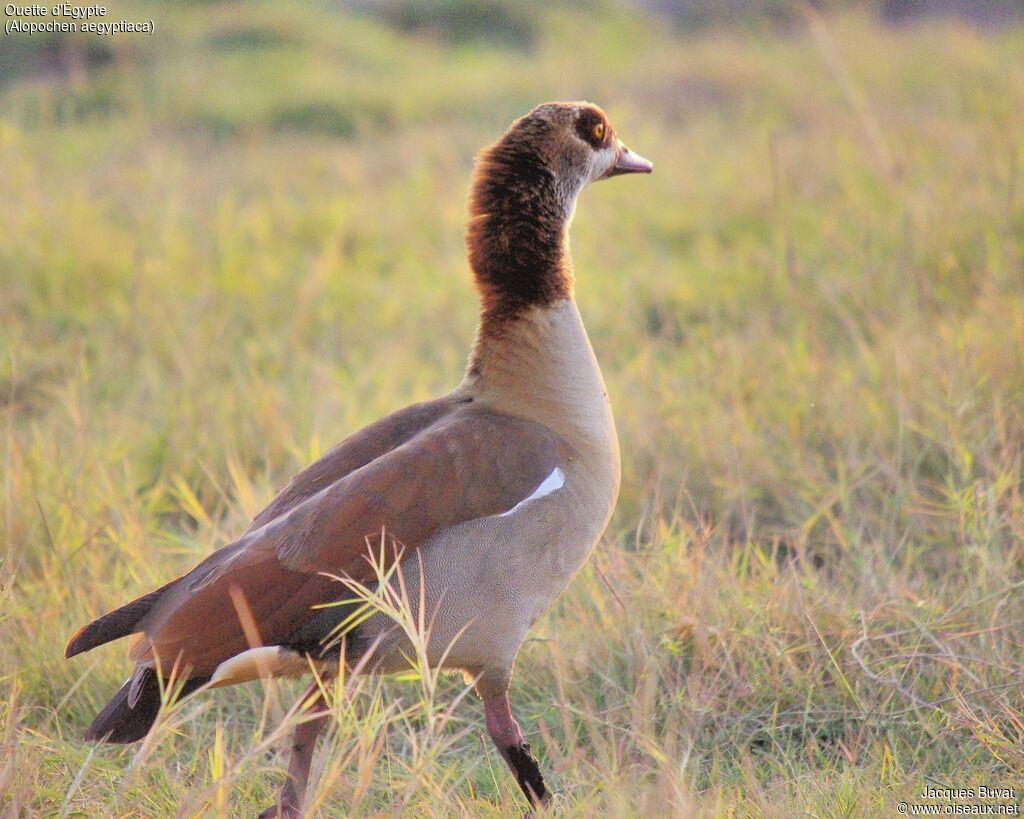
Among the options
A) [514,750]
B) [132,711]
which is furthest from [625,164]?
[132,711]

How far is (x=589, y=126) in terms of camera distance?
331 cm

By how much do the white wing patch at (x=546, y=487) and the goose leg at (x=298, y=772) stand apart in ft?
1.94

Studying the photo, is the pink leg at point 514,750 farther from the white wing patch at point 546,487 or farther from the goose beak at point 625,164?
the goose beak at point 625,164

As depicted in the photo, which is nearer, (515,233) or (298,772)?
(298,772)

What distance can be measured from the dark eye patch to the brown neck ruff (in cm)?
13

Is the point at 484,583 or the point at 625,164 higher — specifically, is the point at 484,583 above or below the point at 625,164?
below

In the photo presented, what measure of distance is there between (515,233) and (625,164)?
56cm

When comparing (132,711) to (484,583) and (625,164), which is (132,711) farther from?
(625,164)

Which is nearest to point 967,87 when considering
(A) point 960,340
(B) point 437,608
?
(A) point 960,340

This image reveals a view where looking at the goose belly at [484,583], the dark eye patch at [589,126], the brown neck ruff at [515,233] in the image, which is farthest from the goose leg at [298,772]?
the dark eye patch at [589,126]

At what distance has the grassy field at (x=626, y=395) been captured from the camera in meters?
2.84

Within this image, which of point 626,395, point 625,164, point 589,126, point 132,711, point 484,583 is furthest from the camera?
point 626,395

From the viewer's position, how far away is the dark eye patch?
329 cm

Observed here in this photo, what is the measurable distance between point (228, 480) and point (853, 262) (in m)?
2.89
